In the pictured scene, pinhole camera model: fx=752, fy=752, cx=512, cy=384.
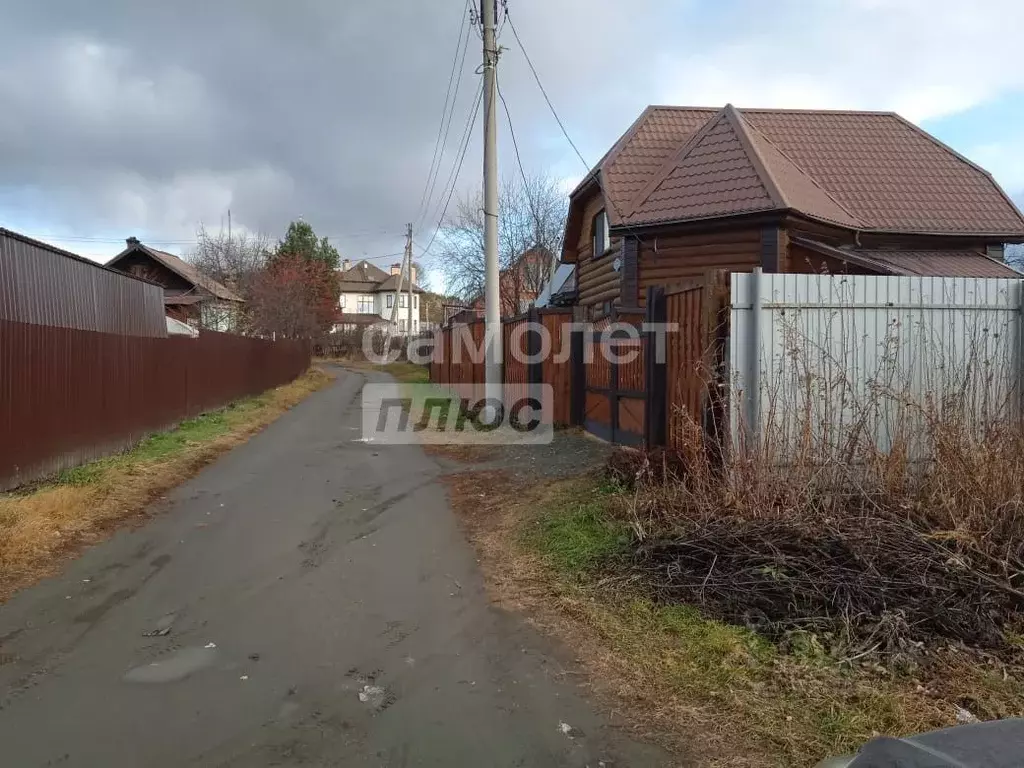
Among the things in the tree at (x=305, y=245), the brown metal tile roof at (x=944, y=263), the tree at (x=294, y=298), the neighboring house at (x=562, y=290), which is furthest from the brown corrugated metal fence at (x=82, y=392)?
the tree at (x=305, y=245)

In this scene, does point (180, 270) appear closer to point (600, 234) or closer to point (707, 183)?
point (600, 234)

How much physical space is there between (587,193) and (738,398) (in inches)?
424

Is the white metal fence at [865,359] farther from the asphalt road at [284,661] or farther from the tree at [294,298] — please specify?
the tree at [294,298]

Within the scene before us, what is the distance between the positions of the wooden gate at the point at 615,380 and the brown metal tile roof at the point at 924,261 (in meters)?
3.76

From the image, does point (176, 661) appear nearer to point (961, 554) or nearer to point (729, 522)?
point (729, 522)

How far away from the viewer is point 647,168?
1456 centimetres

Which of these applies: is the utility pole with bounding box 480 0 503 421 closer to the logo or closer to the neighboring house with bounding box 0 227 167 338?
the logo

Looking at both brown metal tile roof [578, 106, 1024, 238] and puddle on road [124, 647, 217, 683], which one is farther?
brown metal tile roof [578, 106, 1024, 238]

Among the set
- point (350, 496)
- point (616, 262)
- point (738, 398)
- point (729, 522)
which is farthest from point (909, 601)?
point (616, 262)

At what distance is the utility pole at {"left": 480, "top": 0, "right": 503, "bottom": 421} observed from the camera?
46.3ft

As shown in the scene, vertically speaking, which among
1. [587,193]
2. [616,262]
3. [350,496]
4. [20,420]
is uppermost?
[587,193]

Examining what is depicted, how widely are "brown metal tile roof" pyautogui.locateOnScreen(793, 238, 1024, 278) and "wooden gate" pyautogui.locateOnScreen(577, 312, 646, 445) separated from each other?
3765mm

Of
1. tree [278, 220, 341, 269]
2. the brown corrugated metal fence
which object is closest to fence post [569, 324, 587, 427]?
the brown corrugated metal fence

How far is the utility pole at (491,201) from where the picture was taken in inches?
555
